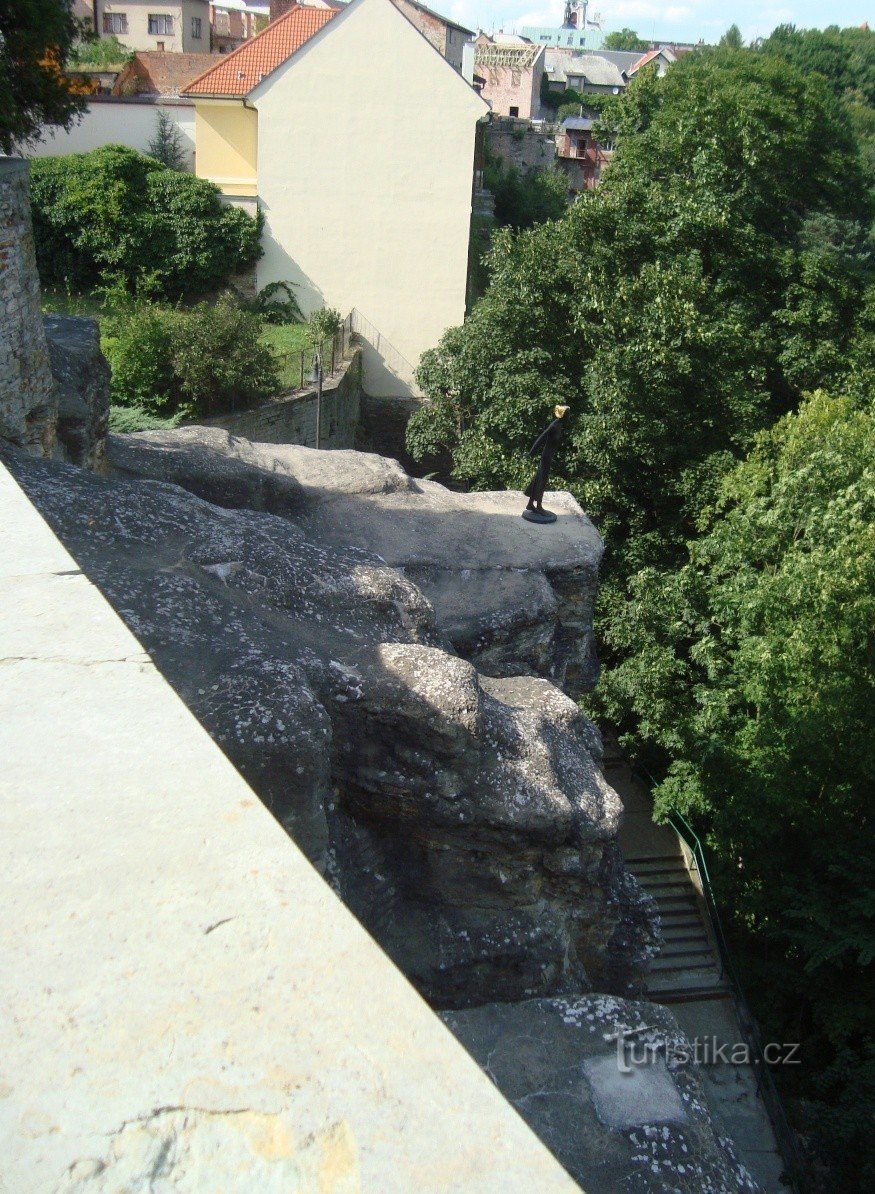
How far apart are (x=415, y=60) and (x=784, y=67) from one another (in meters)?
8.14

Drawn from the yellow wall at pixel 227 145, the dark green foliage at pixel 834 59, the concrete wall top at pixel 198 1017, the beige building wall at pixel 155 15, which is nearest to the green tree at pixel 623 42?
the dark green foliage at pixel 834 59

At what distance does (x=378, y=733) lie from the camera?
18.0ft

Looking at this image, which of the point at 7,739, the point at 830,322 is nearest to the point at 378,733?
the point at 7,739

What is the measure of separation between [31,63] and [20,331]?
3.12 m

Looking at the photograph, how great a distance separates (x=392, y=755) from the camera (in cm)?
549

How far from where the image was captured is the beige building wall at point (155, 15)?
149 ft

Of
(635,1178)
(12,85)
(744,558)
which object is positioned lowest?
(744,558)

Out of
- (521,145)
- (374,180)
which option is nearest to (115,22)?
(521,145)

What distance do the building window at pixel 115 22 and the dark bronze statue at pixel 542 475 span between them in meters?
44.9

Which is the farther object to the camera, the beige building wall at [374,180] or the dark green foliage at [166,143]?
the dark green foliage at [166,143]

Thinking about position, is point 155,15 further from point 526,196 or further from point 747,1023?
point 747,1023

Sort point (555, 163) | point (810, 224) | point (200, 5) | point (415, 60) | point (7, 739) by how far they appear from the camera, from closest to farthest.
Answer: point (7, 739) → point (810, 224) → point (415, 60) → point (555, 163) → point (200, 5)

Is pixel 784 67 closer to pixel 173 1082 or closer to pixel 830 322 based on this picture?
pixel 830 322

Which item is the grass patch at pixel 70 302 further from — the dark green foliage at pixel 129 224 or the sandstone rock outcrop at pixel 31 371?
the sandstone rock outcrop at pixel 31 371
